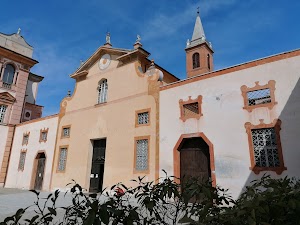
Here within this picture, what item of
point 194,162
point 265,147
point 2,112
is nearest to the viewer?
point 265,147

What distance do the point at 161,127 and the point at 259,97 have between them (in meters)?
5.38

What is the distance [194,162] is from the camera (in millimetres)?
11961

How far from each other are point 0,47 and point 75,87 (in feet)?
34.3

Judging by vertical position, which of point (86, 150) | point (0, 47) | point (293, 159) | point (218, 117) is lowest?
point (293, 159)

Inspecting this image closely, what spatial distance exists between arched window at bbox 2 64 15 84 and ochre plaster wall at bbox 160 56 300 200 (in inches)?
794

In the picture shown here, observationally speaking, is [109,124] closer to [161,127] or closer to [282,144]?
[161,127]

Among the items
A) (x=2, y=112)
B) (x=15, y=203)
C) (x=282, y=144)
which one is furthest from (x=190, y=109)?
(x=2, y=112)

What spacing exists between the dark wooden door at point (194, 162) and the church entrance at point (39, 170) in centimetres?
1362

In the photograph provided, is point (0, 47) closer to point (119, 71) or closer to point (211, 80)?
point (119, 71)

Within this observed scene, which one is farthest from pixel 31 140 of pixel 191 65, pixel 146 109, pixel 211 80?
pixel 191 65

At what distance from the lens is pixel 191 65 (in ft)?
99.5

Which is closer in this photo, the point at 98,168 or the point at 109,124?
the point at 109,124

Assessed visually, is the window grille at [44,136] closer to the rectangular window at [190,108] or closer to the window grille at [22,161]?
the window grille at [22,161]

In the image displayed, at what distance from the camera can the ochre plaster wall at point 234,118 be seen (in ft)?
30.6
